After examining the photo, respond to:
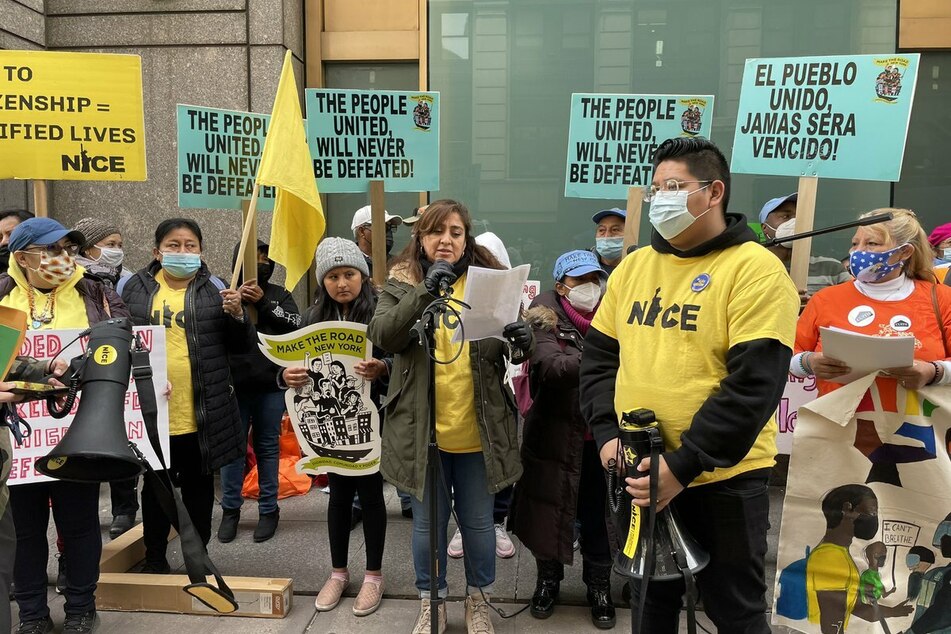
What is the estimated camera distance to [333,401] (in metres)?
3.96

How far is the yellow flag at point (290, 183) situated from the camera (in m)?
3.96

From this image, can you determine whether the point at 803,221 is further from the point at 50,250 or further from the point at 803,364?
the point at 50,250

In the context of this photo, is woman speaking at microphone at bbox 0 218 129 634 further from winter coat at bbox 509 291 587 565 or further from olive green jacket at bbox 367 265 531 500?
winter coat at bbox 509 291 587 565

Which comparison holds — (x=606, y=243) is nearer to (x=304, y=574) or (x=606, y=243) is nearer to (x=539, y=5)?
(x=304, y=574)

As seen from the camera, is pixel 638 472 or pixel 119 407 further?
pixel 119 407

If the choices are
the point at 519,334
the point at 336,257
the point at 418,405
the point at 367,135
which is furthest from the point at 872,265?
the point at 367,135

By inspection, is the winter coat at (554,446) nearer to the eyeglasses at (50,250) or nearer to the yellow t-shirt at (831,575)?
the yellow t-shirt at (831,575)

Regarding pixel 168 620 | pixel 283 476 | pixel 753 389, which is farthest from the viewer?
pixel 283 476

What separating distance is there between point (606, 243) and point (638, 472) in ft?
7.67

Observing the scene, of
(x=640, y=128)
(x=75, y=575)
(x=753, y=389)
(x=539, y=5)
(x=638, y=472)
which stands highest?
(x=539, y=5)

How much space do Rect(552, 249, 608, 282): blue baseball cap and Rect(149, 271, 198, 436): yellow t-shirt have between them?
2.07 metres

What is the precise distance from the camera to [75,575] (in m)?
3.55

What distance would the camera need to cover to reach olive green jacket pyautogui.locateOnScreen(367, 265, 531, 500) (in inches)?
131

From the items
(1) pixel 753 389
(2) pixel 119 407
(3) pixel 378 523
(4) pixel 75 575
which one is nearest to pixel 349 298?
(3) pixel 378 523
